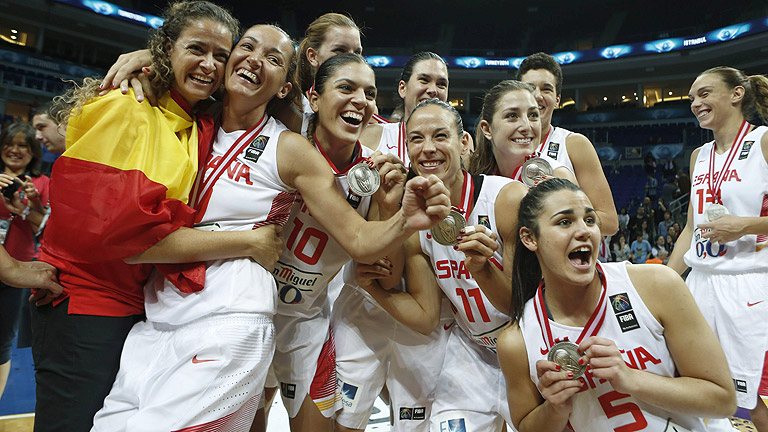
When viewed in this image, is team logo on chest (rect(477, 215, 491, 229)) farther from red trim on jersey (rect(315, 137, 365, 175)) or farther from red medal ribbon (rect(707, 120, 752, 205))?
red medal ribbon (rect(707, 120, 752, 205))

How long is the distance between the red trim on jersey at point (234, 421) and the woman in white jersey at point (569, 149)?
2.70 m

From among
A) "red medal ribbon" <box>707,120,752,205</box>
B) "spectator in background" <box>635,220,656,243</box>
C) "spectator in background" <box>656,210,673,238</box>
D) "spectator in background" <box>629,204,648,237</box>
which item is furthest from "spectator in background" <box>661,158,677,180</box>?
"red medal ribbon" <box>707,120,752,205</box>

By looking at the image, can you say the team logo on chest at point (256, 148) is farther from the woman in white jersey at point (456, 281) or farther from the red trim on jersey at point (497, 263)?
the red trim on jersey at point (497, 263)

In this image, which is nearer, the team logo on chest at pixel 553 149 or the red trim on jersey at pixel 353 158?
the red trim on jersey at pixel 353 158

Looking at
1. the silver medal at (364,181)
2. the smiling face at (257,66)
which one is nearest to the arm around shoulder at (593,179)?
the silver medal at (364,181)

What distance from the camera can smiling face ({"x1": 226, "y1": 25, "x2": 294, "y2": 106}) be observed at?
2.63 metres

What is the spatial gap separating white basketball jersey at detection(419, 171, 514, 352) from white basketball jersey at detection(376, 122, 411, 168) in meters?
0.84

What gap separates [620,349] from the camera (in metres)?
2.31

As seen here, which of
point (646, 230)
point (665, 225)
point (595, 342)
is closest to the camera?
point (595, 342)

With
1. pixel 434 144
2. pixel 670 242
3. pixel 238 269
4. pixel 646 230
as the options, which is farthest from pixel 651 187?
pixel 238 269

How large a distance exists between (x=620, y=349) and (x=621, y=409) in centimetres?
27

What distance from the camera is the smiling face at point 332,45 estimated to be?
13.2 ft

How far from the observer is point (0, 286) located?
395 cm

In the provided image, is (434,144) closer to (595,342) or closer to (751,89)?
(595,342)
